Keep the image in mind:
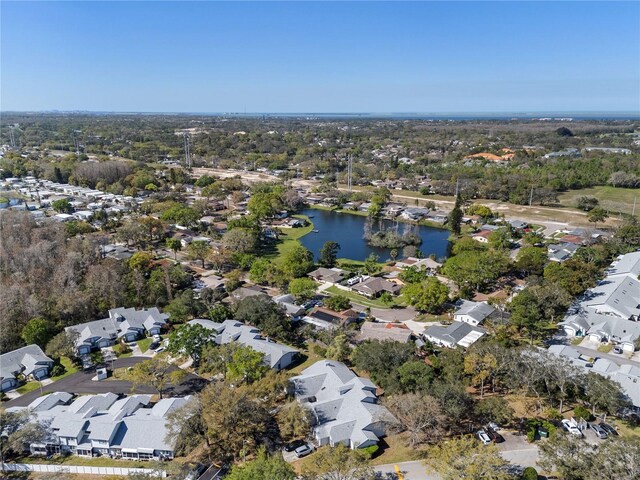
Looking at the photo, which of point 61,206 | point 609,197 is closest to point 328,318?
point 61,206

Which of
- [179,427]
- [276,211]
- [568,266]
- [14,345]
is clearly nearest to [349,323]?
[179,427]

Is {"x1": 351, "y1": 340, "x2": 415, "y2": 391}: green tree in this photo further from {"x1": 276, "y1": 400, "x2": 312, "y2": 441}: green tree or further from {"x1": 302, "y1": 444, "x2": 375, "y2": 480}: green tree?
{"x1": 302, "y1": 444, "x2": 375, "y2": 480}: green tree

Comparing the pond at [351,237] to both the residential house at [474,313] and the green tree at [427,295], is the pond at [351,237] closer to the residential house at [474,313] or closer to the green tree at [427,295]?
the green tree at [427,295]

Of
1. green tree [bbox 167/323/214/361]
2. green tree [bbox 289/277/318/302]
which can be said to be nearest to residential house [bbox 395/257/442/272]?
green tree [bbox 289/277/318/302]

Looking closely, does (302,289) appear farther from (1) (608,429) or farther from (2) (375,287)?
(1) (608,429)

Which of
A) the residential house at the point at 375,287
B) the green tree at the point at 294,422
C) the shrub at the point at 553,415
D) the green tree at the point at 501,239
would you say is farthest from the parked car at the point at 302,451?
the green tree at the point at 501,239

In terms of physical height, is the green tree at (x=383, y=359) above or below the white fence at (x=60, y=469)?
above
